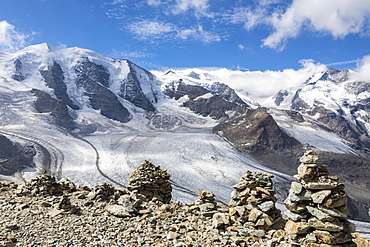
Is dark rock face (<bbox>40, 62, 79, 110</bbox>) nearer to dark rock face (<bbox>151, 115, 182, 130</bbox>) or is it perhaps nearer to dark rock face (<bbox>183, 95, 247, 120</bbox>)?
dark rock face (<bbox>151, 115, 182, 130</bbox>)

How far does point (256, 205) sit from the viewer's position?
998cm

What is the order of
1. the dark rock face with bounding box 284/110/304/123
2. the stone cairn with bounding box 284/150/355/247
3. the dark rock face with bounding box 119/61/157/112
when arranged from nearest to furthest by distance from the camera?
Result: the stone cairn with bounding box 284/150/355/247 → the dark rock face with bounding box 284/110/304/123 → the dark rock face with bounding box 119/61/157/112

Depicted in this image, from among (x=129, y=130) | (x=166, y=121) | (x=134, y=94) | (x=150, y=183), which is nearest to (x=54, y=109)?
(x=129, y=130)

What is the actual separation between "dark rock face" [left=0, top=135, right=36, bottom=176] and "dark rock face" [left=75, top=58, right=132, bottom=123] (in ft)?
252

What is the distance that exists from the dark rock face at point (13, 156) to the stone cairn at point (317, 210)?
60.0 meters

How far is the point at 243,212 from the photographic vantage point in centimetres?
909

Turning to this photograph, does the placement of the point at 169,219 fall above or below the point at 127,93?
below

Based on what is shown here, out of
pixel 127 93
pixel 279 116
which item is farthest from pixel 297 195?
pixel 127 93

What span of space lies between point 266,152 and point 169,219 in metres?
101

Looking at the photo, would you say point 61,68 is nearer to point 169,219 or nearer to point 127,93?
point 127,93

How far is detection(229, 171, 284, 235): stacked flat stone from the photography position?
8828 millimetres

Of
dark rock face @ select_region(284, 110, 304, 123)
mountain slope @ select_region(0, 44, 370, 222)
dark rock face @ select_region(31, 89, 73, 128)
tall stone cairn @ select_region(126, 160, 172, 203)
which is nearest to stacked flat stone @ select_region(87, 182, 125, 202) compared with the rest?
tall stone cairn @ select_region(126, 160, 172, 203)

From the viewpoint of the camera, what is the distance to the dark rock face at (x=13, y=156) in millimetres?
54969

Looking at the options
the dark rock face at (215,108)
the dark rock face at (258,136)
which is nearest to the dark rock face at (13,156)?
the dark rock face at (258,136)
